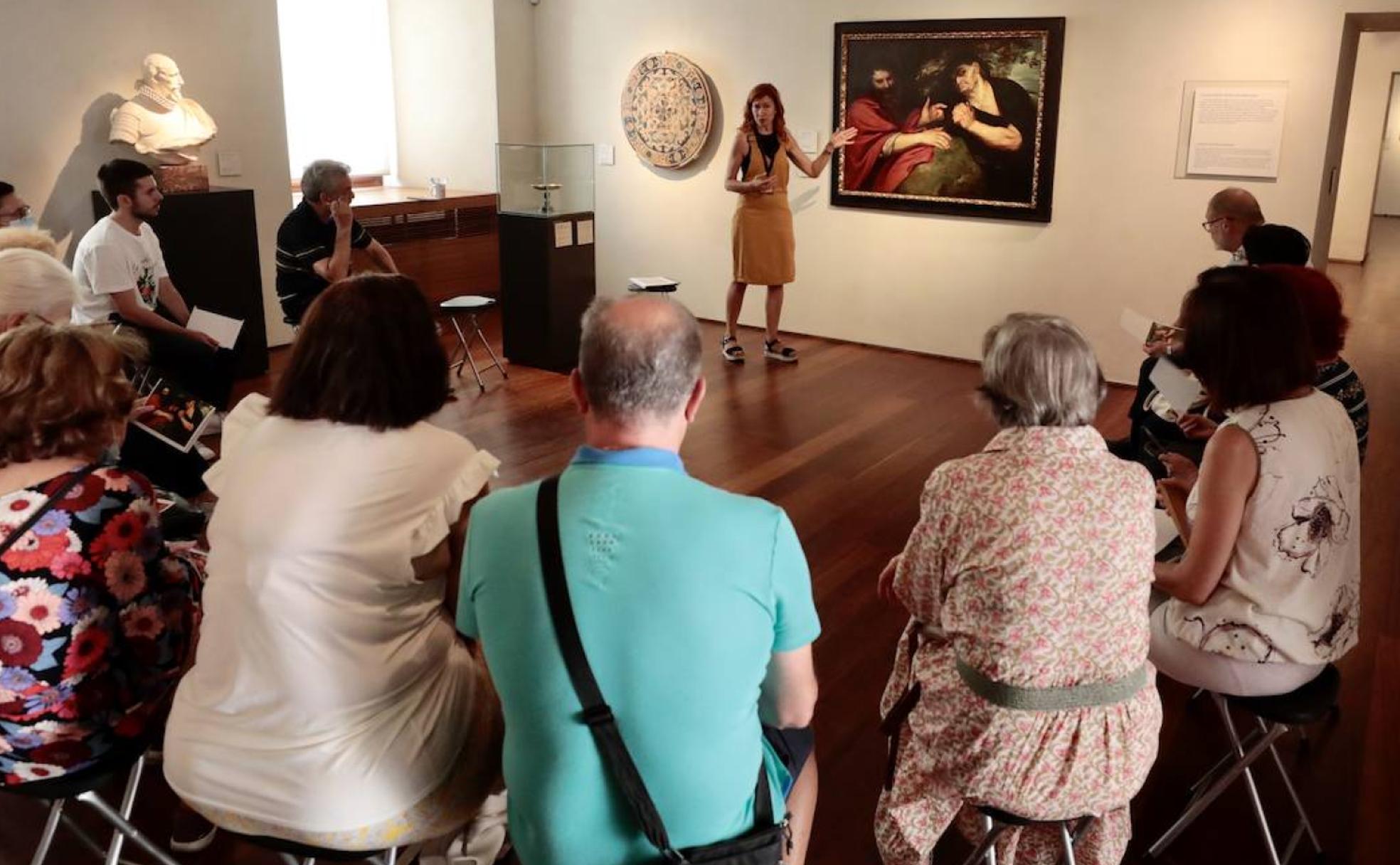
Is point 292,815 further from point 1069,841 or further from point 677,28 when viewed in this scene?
point 677,28

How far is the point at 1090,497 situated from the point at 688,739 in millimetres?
797

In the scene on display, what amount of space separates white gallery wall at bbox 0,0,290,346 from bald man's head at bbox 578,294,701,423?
5.55 meters

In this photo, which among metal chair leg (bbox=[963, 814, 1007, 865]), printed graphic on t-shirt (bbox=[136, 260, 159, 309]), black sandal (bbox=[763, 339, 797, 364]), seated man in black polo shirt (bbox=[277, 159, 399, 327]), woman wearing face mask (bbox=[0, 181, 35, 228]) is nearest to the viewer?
metal chair leg (bbox=[963, 814, 1007, 865])

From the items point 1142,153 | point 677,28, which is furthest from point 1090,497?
point 677,28

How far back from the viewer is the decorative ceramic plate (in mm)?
7895

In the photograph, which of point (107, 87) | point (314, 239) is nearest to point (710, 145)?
point (314, 239)

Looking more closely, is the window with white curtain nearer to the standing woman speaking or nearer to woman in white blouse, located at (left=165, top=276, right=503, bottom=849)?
the standing woman speaking

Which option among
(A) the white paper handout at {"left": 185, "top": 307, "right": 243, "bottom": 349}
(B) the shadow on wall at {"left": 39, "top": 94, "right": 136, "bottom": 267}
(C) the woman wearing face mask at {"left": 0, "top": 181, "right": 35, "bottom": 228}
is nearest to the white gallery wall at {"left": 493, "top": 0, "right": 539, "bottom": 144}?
(B) the shadow on wall at {"left": 39, "top": 94, "right": 136, "bottom": 267}

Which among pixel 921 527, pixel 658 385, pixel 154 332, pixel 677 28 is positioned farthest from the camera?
pixel 677 28

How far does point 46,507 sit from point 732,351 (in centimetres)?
538

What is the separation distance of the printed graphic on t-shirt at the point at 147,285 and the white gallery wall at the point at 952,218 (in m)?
4.16

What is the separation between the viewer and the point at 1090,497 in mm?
1802

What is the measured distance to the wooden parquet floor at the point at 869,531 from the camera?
2537 mm

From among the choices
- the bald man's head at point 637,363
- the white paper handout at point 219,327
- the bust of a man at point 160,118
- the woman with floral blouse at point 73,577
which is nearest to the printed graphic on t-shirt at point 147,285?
the white paper handout at point 219,327
